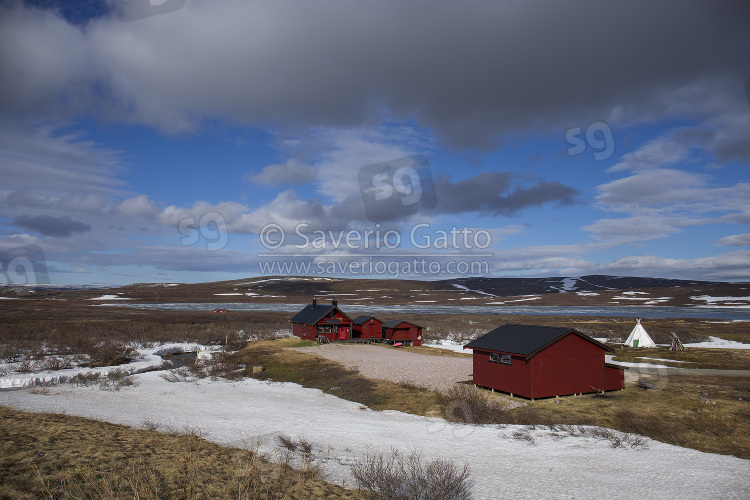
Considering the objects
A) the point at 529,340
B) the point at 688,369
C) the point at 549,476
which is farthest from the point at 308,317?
the point at 549,476

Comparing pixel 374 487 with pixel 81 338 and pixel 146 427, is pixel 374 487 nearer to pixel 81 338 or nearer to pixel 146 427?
pixel 146 427

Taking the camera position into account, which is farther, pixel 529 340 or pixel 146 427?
pixel 529 340

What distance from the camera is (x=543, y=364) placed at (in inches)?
952

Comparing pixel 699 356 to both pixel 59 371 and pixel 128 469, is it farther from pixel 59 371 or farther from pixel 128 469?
pixel 59 371

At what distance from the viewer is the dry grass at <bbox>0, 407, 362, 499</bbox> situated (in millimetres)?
9367

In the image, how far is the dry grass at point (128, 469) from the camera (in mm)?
9367

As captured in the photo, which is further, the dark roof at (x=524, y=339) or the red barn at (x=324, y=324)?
the red barn at (x=324, y=324)

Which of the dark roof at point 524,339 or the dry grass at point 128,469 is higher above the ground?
the dark roof at point 524,339

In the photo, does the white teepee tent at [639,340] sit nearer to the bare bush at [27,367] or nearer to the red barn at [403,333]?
the red barn at [403,333]

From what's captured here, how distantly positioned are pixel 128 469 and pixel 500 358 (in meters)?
20.4

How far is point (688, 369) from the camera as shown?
1364 inches

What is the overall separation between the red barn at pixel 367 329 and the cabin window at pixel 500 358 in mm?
31553

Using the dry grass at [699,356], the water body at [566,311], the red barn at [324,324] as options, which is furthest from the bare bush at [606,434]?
the water body at [566,311]

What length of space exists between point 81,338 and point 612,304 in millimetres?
151975
